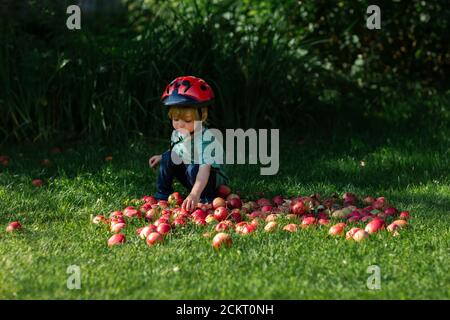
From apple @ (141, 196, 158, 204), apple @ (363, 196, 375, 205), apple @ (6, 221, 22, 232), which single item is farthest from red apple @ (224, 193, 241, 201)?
apple @ (6, 221, 22, 232)

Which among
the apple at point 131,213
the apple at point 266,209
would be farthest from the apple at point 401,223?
the apple at point 131,213

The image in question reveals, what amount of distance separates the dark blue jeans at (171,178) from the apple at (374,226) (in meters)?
1.28

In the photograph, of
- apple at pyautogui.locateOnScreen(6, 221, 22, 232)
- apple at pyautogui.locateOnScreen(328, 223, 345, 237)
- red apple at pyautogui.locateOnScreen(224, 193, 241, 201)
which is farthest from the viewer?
red apple at pyautogui.locateOnScreen(224, 193, 241, 201)

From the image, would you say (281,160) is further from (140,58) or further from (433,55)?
(433,55)

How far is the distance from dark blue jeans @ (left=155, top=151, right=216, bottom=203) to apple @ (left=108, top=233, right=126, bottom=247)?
1068 millimetres

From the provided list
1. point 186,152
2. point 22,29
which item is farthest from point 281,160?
point 22,29

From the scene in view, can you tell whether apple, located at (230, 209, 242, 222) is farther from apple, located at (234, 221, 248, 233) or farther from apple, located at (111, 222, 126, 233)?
apple, located at (111, 222, 126, 233)

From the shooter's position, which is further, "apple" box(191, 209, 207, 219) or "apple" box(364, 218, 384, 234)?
"apple" box(191, 209, 207, 219)

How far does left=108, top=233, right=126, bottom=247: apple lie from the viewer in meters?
4.61

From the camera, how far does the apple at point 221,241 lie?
14.7 feet

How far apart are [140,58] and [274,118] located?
4.43 feet

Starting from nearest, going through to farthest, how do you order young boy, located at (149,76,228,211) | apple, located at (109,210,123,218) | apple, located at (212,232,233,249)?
1. apple, located at (212,232,233,249)
2. apple, located at (109,210,123,218)
3. young boy, located at (149,76,228,211)

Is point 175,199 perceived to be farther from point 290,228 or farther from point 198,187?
point 290,228

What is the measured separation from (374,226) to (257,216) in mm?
770
